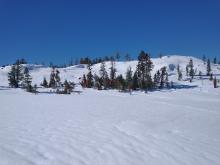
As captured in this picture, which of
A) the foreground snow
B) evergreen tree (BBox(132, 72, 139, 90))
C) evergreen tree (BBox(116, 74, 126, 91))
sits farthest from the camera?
evergreen tree (BBox(132, 72, 139, 90))

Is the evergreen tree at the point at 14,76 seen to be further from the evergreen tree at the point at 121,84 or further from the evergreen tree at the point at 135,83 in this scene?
the evergreen tree at the point at 135,83

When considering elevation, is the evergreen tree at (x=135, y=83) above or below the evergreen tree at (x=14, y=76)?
below

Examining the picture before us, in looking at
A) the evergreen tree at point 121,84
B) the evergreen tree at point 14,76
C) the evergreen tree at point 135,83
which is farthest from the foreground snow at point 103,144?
the evergreen tree at point 14,76

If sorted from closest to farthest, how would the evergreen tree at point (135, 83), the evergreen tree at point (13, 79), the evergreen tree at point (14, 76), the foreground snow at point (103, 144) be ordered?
the foreground snow at point (103, 144) → the evergreen tree at point (135, 83) → the evergreen tree at point (13, 79) → the evergreen tree at point (14, 76)

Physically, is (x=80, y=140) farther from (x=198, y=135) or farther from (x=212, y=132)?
(x=212, y=132)

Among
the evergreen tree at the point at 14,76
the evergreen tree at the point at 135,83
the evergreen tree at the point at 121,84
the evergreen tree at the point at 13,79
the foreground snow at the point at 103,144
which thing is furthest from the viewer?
the evergreen tree at the point at 14,76

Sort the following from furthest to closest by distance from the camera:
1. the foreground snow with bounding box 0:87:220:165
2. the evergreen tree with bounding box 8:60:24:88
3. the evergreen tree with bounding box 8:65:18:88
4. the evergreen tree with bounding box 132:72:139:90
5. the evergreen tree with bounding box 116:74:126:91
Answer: the evergreen tree with bounding box 8:60:24:88 < the evergreen tree with bounding box 8:65:18:88 < the evergreen tree with bounding box 132:72:139:90 < the evergreen tree with bounding box 116:74:126:91 < the foreground snow with bounding box 0:87:220:165

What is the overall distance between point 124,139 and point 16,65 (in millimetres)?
Result: 72945

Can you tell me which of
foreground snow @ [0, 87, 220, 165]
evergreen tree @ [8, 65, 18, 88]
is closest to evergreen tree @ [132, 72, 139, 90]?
evergreen tree @ [8, 65, 18, 88]

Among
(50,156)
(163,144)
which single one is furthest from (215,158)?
(50,156)

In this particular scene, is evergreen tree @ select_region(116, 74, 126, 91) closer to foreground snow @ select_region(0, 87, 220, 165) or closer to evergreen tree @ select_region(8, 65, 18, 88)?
evergreen tree @ select_region(8, 65, 18, 88)

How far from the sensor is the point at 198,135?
1091 cm

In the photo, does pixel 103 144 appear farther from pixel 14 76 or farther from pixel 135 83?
pixel 14 76

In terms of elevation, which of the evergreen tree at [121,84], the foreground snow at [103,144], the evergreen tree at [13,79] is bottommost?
the foreground snow at [103,144]
